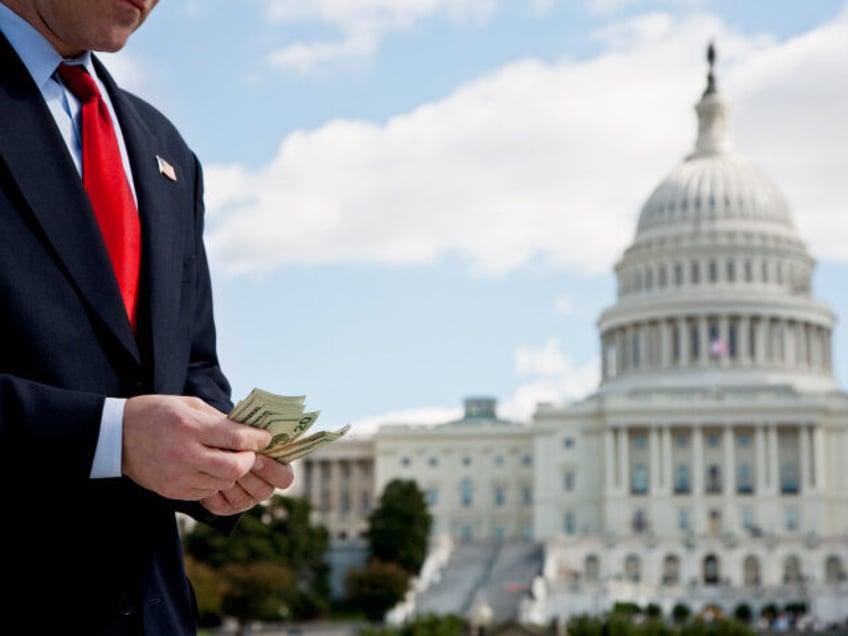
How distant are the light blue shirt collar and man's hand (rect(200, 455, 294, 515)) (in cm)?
146

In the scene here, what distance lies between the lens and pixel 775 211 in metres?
132

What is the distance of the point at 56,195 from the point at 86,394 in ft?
2.24

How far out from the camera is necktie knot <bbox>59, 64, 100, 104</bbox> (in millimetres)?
4957

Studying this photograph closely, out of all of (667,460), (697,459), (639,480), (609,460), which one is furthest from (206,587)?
(697,459)

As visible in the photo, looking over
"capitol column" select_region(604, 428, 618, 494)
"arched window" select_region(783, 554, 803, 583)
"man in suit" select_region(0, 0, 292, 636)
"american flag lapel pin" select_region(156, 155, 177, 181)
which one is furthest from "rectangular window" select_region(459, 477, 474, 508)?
"man in suit" select_region(0, 0, 292, 636)

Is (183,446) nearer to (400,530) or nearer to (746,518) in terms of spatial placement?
(400,530)

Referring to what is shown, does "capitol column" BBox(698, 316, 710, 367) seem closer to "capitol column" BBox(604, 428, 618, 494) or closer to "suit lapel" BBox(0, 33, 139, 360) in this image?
"capitol column" BBox(604, 428, 618, 494)

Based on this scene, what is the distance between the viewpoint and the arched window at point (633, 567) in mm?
104688

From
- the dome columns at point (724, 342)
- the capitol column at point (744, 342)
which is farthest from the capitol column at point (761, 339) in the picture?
the capitol column at point (744, 342)

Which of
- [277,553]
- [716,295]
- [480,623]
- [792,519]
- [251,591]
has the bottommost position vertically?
[480,623]

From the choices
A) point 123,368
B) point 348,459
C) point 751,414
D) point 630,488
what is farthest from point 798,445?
point 123,368

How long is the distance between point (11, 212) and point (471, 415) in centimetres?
13337

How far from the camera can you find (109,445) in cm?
429

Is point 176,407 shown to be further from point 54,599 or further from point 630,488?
point 630,488
